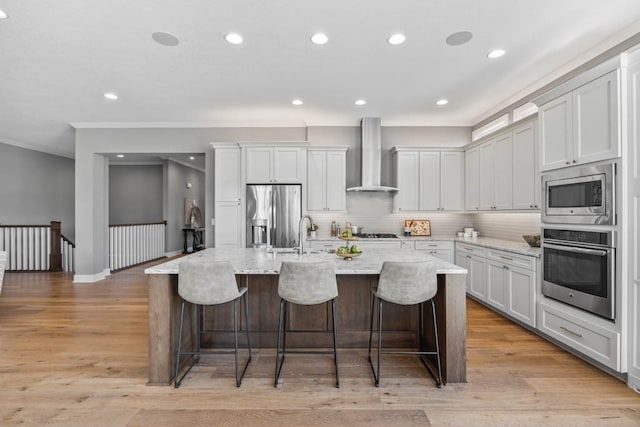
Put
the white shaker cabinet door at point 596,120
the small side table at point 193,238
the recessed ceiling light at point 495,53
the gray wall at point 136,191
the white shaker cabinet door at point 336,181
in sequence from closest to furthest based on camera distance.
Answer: the white shaker cabinet door at point 596,120, the recessed ceiling light at point 495,53, the white shaker cabinet door at point 336,181, the gray wall at point 136,191, the small side table at point 193,238

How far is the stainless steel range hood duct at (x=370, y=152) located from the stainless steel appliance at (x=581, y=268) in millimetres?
2689

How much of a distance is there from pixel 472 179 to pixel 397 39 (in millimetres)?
2919

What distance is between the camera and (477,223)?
17.9 ft

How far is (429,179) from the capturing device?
527 cm

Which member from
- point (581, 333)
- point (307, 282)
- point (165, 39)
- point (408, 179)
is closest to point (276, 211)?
point (408, 179)

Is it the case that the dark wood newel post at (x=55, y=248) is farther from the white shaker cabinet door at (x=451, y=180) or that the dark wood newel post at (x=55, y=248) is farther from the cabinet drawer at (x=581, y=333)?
the cabinet drawer at (x=581, y=333)

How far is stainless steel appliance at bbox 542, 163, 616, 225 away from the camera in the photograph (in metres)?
2.36

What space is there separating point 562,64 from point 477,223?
108 inches

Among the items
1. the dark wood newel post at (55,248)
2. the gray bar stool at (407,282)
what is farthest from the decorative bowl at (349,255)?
the dark wood newel post at (55,248)

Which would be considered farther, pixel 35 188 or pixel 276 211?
pixel 35 188

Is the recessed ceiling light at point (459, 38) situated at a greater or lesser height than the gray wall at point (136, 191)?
greater

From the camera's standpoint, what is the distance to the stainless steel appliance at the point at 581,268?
7.73 ft

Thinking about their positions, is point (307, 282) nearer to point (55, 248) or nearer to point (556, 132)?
point (556, 132)

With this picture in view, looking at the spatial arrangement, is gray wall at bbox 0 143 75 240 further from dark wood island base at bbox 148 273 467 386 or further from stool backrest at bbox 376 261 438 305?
stool backrest at bbox 376 261 438 305
